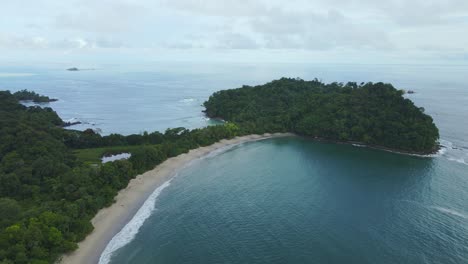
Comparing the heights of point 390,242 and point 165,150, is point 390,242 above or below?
below

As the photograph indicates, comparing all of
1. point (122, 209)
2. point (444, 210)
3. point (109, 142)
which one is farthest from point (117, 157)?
point (444, 210)

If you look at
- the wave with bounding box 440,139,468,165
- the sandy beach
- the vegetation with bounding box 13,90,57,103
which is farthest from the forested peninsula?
the vegetation with bounding box 13,90,57,103

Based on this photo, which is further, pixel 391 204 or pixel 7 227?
pixel 391 204

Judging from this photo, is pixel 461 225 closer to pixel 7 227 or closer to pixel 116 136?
pixel 7 227

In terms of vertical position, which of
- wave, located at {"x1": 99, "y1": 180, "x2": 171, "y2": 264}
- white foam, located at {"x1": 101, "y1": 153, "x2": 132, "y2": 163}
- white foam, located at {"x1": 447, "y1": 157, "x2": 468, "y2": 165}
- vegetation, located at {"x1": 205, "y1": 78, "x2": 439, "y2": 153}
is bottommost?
wave, located at {"x1": 99, "y1": 180, "x2": 171, "y2": 264}

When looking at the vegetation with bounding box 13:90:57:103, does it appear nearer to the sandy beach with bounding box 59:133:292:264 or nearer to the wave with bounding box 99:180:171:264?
the sandy beach with bounding box 59:133:292:264

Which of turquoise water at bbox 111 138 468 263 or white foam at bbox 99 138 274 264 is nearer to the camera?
turquoise water at bbox 111 138 468 263

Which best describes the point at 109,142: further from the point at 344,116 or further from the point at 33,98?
the point at 33,98

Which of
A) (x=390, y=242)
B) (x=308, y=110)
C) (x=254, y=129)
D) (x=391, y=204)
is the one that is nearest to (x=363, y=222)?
(x=390, y=242)

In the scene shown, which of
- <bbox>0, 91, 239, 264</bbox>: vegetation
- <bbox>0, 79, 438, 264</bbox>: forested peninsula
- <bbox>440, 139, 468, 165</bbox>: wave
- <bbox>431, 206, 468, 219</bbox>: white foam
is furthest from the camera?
<bbox>440, 139, 468, 165</bbox>: wave
